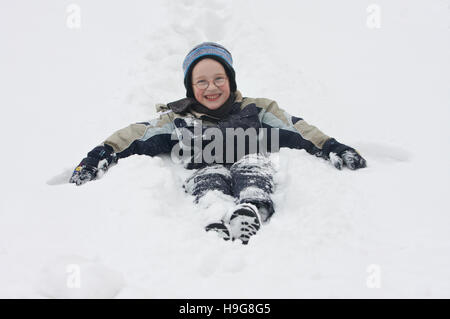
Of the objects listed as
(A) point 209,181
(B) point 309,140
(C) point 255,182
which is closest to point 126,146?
(A) point 209,181

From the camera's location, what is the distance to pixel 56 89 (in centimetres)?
349

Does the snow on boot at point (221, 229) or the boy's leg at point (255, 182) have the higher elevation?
the boy's leg at point (255, 182)

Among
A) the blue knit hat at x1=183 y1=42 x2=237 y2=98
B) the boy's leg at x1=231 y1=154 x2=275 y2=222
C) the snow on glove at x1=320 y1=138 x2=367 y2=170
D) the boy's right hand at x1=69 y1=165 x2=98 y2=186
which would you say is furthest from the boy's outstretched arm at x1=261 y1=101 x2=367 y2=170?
the boy's right hand at x1=69 y1=165 x2=98 y2=186

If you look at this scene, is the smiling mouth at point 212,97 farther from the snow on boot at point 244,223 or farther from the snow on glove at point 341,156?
the snow on boot at point 244,223

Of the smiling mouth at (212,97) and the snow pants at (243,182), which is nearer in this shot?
the snow pants at (243,182)

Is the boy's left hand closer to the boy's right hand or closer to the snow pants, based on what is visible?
the snow pants

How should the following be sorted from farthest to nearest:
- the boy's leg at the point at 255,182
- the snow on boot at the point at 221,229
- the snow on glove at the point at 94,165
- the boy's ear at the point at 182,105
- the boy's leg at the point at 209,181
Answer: the boy's ear at the point at 182,105 < the snow on glove at the point at 94,165 < the boy's leg at the point at 209,181 < the boy's leg at the point at 255,182 < the snow on boot at the point at 221,229

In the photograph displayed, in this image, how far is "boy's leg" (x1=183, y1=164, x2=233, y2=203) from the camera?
6.51 feet

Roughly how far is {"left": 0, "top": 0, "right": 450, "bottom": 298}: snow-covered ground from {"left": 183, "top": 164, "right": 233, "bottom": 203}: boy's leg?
8 cm

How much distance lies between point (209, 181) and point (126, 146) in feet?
2.21

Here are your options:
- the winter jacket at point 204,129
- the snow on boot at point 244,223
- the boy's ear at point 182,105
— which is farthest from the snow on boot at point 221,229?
the boy's ear at point 182,105

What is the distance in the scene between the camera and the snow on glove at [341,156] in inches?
89.5

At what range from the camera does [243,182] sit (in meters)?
2.01

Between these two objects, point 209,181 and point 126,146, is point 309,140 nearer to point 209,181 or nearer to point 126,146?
point 209,181
